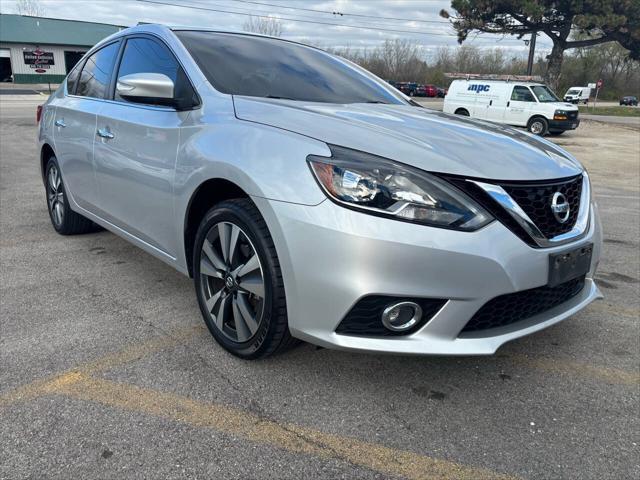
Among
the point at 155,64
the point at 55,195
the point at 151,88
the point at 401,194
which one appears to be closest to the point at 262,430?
the point at 401,194

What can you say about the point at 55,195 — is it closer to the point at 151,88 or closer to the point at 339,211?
the point at 151,88

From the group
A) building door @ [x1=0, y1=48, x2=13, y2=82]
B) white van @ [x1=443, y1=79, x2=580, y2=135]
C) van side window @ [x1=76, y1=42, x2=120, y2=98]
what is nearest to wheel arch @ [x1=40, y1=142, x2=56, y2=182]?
van side window @ [x1=76, y1=42, x2=120, y2=98]

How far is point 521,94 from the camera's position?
67.1ft

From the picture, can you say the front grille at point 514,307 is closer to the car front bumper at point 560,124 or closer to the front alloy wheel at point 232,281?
the front alloy wheel at point 232,281

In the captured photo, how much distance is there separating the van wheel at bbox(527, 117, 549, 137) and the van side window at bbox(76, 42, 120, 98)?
18.7m

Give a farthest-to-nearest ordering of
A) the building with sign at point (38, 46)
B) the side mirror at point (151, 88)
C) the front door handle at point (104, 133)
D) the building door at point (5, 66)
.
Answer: the building door at point (5, 66), the building with sign at point (38, 46), the front door handle at point (104, 133), the side mirror at point (151, 88)

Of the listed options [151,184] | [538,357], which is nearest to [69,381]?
[151,184]

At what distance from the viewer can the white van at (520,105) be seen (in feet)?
65.0

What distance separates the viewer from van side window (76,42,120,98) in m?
3.84

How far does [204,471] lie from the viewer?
1952mm

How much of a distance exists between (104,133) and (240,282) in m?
1.70

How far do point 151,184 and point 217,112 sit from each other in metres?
0.66

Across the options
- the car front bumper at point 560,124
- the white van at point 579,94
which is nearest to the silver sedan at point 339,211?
the car front bumper at point 560,124

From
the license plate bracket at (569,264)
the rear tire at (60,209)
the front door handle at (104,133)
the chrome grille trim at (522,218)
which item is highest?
the front door handle at (104,133)
